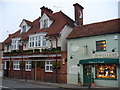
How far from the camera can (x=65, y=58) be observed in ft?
67.6

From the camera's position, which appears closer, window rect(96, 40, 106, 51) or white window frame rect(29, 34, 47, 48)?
window rect(96, 40, 106, 51)

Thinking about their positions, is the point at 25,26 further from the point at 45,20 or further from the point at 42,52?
the point at 42,52

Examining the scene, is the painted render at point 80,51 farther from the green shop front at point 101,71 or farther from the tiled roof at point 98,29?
the tiled roof at point 98,29

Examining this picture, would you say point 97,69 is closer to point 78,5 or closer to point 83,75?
point 83,75

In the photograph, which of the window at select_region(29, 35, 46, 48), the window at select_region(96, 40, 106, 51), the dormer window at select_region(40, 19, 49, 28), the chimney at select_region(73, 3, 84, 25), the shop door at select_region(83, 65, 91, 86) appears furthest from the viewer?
the dormer window at select_region(40, 19, 49, 28)

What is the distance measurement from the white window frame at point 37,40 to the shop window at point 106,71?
8.62 m

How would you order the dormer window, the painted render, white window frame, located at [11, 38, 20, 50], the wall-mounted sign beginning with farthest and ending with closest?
1. white window frame, located at [11, 38, 20, 50]
2. the dormer window
3. the painted render
4. the wall-mounted sign

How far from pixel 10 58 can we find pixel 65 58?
38.0ft

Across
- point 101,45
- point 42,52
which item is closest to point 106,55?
point 101,45

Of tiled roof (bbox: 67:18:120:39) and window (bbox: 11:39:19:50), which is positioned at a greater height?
tiled roof (bbox: 67:18:120:39)

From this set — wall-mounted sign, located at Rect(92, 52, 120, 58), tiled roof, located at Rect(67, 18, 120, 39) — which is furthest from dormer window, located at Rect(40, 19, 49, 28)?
wall-mounted sign, located at Rect(92, 52, 120, 58)

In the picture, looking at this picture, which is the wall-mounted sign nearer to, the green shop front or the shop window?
the green shop front

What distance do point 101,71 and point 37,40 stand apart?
10.4 metres

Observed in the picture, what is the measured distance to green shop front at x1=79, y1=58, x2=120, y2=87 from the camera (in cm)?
1666
